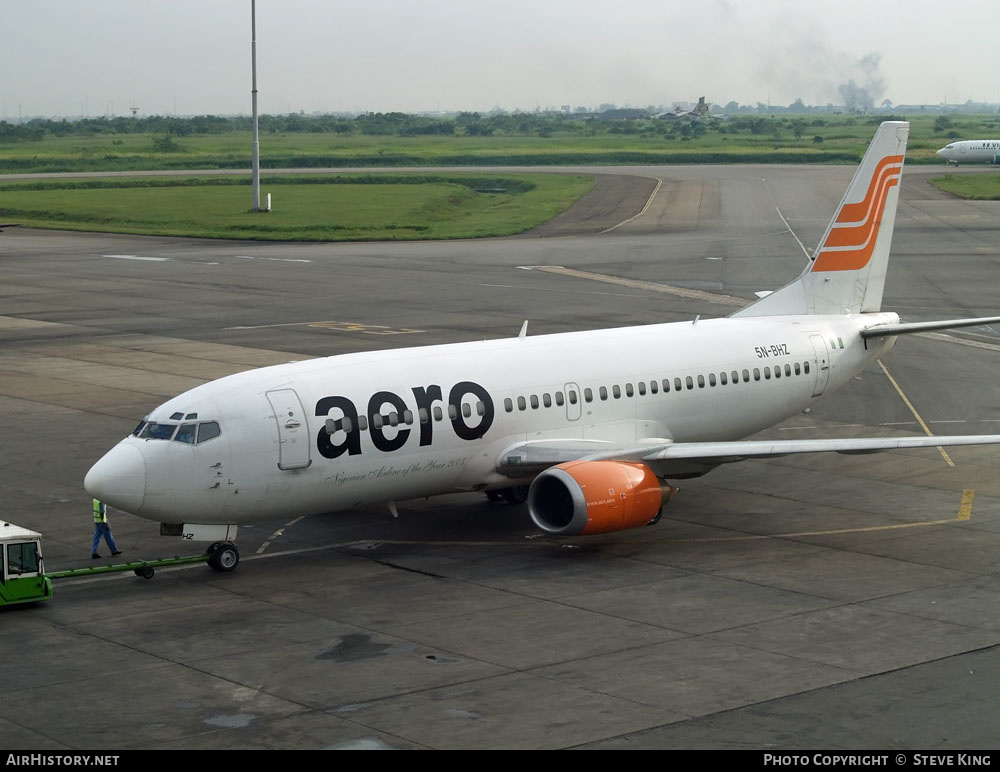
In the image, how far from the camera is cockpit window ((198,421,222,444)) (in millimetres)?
27281

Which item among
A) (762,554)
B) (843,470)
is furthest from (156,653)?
(843,470)

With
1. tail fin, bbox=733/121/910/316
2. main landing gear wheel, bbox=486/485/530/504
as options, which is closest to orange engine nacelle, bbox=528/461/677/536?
main landing gear wheel, bbox=486/485/530/504

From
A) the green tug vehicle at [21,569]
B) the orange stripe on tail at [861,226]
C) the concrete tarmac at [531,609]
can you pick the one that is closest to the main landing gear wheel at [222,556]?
the concrete tarmac at [531,609]

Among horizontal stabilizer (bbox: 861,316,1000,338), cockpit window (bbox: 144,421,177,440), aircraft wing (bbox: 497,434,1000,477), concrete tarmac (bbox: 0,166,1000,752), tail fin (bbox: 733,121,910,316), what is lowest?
concrete tarmac (bbox: 0,166,1000,752)

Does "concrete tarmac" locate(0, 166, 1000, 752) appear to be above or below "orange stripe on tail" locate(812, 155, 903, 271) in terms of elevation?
below

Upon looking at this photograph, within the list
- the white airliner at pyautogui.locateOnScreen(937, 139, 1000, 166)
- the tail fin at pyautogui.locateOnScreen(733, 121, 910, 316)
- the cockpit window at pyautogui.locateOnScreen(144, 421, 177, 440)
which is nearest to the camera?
the cockpit window at pyautogui.locateOnScreen(144, 421, 177, 440)

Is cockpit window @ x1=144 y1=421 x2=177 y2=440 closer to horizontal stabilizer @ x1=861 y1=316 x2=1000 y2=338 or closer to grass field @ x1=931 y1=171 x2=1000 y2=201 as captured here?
horizontal stabilizer @ x1=861 y1=316 x2=1000 y2=338

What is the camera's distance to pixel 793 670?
22375mm

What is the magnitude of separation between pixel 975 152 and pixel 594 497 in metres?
161

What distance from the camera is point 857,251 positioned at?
127 ft

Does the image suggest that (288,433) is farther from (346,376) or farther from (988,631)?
(988,631)

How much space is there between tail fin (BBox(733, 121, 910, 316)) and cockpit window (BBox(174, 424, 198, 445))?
17.0 m

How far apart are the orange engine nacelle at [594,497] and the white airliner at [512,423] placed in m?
0.04

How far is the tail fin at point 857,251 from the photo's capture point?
38.1m
